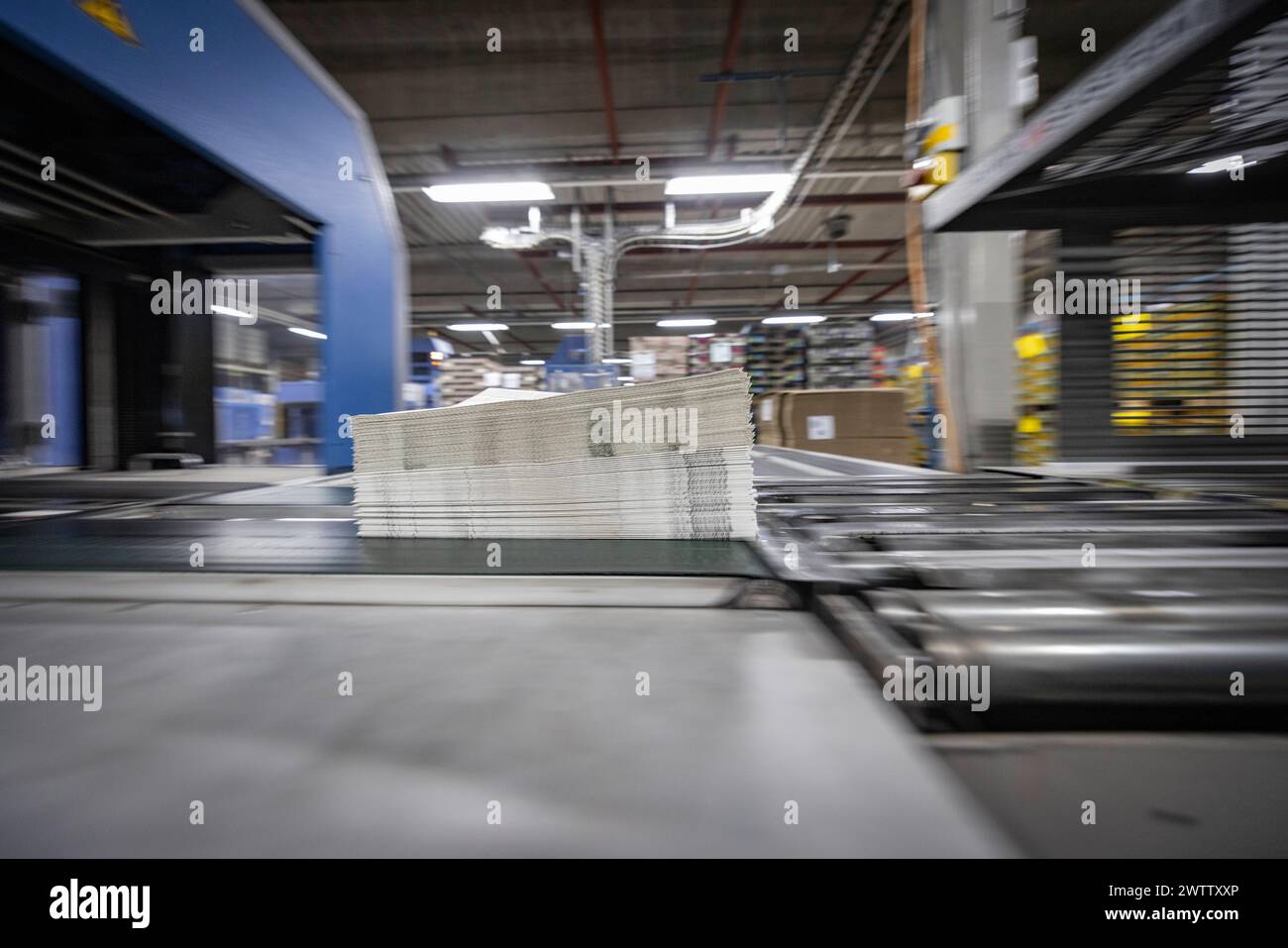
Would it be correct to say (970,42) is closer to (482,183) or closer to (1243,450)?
(1243,450)

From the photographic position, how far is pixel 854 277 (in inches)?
516

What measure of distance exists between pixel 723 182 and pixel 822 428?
3.10 m

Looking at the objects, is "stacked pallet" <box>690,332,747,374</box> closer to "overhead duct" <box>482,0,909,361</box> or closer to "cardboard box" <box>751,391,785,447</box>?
"cardboard box" <box>751,391,785,447</box>

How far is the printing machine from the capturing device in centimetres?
39

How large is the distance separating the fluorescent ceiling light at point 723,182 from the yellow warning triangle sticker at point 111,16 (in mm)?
5780

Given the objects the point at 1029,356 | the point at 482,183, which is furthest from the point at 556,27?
the point at 1029,356

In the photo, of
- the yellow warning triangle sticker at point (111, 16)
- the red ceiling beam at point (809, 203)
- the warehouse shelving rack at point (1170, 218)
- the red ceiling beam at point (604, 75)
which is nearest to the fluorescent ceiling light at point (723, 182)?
the red ceiling beam at point (604, 75)

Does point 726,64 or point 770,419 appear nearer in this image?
point 726,64

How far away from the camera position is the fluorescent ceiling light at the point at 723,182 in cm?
676

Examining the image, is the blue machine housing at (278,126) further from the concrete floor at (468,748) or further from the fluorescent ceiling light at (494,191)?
the fluorescent ceiling light at (494,191)

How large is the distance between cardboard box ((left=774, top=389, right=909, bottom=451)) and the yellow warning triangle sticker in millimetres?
4949

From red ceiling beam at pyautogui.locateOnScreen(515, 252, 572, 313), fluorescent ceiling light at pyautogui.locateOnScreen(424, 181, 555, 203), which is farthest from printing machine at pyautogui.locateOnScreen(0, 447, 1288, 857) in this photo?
red ceiling beam at pyautogui.locateOnScreen(515, 252, 572, 313)

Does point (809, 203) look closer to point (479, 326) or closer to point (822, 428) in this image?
point (822, 428)

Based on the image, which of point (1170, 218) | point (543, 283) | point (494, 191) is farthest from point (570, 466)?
point (543, 283)
